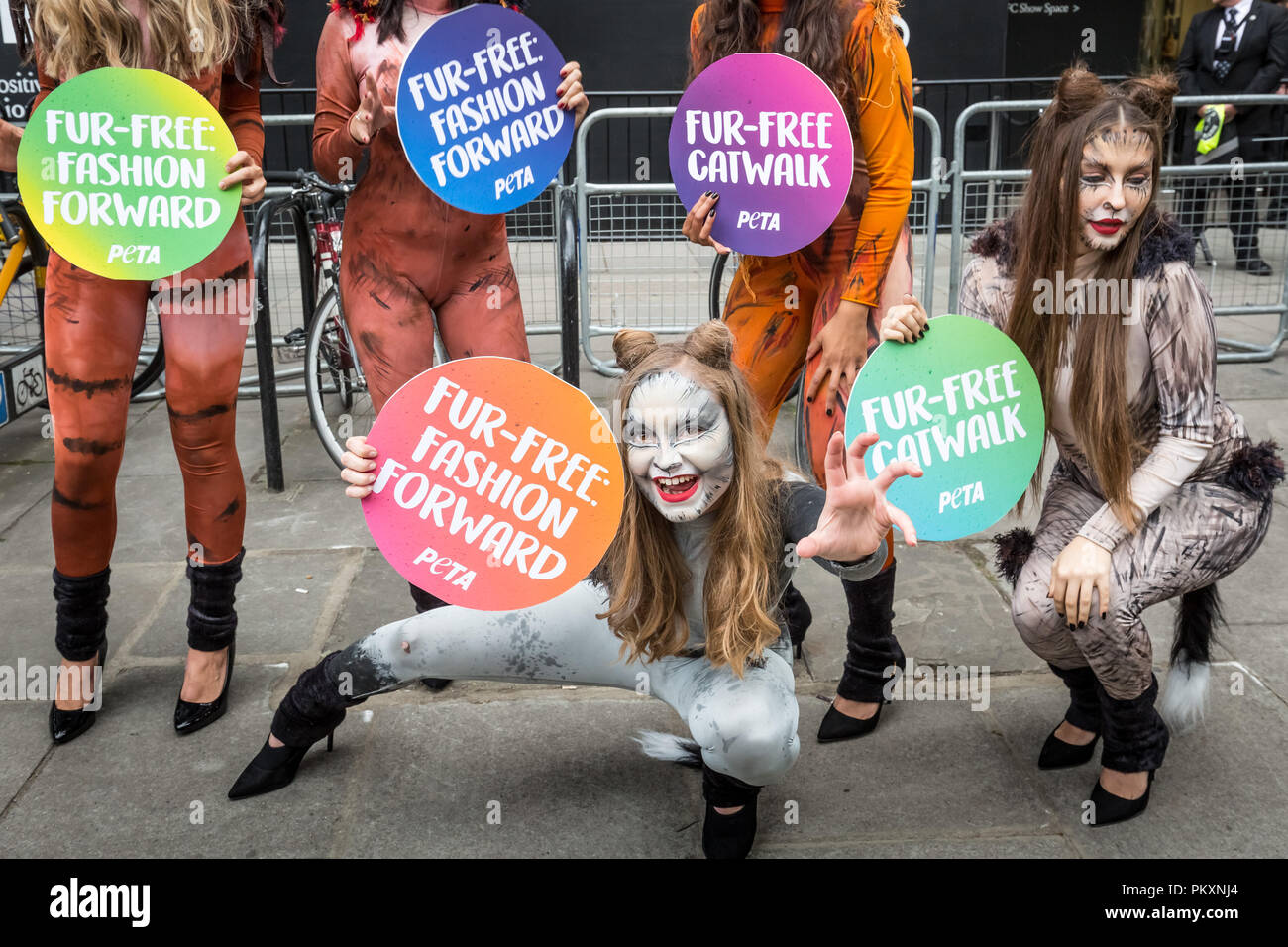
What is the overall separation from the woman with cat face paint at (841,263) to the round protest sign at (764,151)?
0.06 m

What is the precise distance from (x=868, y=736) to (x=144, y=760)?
72.0 inches

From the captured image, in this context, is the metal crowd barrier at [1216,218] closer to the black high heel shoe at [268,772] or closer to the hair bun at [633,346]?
the hair bun at [633,346]

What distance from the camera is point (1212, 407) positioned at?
265cm

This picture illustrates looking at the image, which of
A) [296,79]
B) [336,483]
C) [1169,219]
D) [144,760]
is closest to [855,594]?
[1169,219]

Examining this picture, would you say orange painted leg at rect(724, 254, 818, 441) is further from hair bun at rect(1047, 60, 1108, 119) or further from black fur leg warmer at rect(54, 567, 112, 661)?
black fur leg warmer at rect(54, 567, 112, 661)

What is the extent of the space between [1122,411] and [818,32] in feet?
3.60

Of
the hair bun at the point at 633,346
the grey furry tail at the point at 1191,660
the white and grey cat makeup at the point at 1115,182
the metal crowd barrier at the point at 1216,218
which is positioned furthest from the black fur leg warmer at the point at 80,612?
the metal crowd barrier at the point at 1216,218

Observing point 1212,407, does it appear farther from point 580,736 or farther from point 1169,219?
point 580,736

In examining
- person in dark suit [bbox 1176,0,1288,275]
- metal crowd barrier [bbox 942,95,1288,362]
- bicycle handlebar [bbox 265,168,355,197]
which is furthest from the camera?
person in dark suit [bbox 1176,0,1288,275]

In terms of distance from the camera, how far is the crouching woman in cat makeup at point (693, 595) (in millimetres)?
2379

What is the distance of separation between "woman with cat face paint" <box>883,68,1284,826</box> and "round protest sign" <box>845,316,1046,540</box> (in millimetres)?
84

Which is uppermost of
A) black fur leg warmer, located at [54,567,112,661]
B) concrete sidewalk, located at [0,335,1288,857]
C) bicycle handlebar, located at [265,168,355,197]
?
bicycle handlebar, located at [265,168,355,197]

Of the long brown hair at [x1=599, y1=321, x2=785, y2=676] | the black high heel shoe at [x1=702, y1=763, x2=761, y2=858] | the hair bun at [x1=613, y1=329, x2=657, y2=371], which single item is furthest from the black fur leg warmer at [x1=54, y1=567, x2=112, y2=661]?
the black high heel shoe at [x1=702, y1=763, x2=761, y2=858]

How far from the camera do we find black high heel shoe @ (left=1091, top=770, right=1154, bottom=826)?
8.91ft
